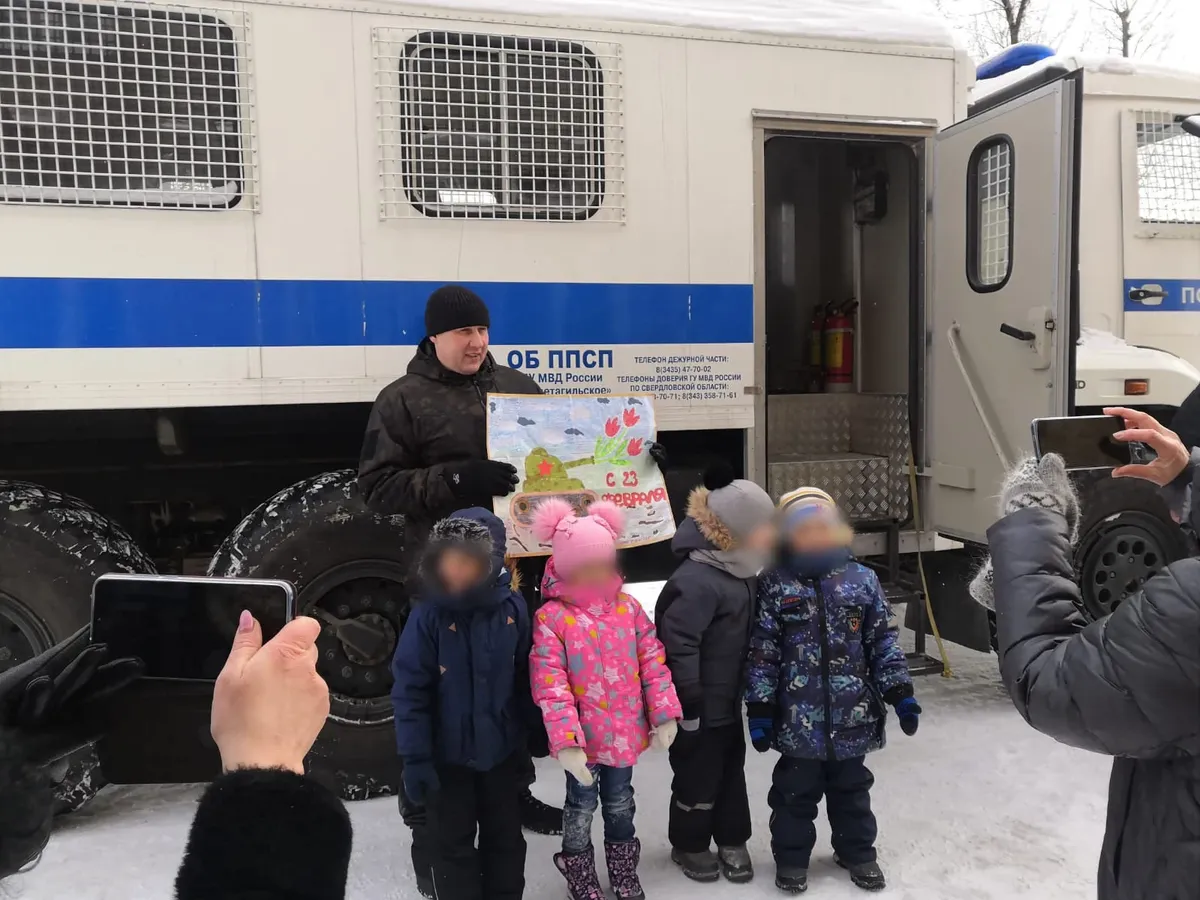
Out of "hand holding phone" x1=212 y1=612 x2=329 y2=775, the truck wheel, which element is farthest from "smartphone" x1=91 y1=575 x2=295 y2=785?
the truck wheel

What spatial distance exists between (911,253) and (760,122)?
1179 mm

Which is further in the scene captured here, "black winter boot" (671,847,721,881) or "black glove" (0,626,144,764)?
"black winter boot" (671,847,721,881)

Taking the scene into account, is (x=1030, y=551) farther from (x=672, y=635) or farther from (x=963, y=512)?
(x=963, y=512)

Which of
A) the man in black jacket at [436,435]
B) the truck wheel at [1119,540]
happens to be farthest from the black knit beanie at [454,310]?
the truck wheel at [1119,540]

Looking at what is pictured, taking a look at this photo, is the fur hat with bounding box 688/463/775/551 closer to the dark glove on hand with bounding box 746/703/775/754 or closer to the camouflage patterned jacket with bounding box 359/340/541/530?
the dark glove on hand with bounding box 746/703/775/754

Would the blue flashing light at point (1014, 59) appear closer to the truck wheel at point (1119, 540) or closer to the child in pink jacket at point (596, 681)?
the truck wheel at point (1119, 540)

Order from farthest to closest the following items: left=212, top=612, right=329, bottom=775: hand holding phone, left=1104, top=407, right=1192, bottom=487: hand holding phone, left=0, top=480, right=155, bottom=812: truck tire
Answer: left=0, top=480, right=155, bottom=812: truck tire < left=1104, top=407, right=1192, bottom=487: hand holding phone < left=212, top=612, right=329, bottom=775: hand holding phone

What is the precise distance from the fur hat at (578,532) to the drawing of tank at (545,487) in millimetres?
104

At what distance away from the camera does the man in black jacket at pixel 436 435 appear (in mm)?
2725

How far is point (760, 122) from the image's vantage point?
3598 millimetres

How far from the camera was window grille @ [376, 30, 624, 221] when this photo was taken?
3.21m

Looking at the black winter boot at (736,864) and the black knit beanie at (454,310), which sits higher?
the black knit beanie at (454,310)

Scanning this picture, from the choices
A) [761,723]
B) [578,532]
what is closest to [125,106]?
[578,532]

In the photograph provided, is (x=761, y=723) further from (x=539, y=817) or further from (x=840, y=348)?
(x=840, y=348)
